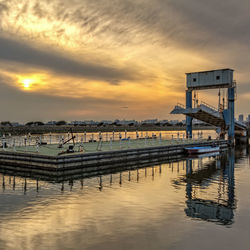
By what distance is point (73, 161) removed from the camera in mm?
25391

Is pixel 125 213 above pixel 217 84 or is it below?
below

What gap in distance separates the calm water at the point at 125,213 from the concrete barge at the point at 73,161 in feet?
9.43

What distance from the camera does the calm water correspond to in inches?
414

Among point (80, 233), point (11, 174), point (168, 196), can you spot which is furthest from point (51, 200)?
point (11, 174)

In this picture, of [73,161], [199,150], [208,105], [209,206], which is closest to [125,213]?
[209,206]

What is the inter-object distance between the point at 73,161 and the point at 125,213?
1258 centimetres

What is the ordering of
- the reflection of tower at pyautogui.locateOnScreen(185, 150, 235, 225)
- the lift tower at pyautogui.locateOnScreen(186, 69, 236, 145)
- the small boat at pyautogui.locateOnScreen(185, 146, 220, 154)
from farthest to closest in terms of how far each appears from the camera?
the lift tower at pyautogui.locateOnScreen(186, 69, 236, 145), the small boat at pyautogui.locateOnScreen(185, 146, 220, 154), the reflection of tower at pyautogui.locateOnScreen(185, 150, 235, 225)

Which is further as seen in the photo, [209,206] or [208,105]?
[208,105]

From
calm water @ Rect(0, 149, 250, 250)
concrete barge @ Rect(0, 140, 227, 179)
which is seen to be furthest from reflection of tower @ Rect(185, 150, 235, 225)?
concrete barge @ Rect(0, 140, 227, 179)

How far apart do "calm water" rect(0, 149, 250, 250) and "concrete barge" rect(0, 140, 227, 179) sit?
287cm

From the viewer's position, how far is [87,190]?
18422 millimetres

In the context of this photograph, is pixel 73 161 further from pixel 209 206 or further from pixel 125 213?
pixel 209 206

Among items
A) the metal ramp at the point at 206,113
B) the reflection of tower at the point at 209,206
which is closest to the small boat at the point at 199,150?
the metal ramp at the point at 206,113

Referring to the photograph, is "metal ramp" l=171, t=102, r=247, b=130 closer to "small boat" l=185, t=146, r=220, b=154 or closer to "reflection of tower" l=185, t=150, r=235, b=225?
"small boat" l=185, t=146, r=220, b=154
